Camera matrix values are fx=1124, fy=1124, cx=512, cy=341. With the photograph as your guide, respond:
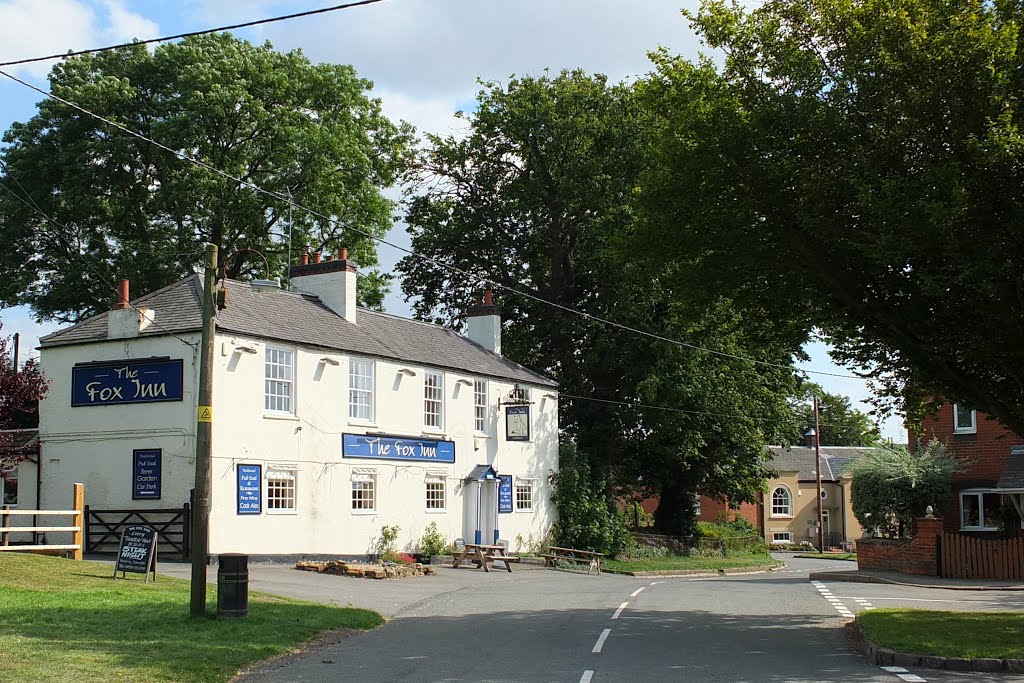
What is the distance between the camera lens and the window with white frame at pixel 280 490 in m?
29.7

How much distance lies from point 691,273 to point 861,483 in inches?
707

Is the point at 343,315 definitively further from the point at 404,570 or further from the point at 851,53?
the point at 851,53

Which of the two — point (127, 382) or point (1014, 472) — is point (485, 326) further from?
point (1014, 472)

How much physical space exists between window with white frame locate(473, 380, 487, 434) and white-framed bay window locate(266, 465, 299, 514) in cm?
917

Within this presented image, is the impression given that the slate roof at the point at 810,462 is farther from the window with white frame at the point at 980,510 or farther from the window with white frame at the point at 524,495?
the window with white frame at the point at 980,510

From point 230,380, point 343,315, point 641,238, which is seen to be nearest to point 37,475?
point 230,380

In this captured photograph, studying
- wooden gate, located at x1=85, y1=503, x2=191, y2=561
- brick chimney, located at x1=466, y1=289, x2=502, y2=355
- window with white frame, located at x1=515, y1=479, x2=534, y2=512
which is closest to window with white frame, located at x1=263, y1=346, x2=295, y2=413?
wooden gate, located at x1=85, y1=503, x2=191, y2=561

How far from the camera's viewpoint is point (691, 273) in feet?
66.9

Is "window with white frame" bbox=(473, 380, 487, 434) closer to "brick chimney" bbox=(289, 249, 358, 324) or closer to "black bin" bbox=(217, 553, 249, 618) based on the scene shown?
"brick chimney" bbox=(289, 249, 358, 324)

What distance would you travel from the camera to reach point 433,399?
36.4 m

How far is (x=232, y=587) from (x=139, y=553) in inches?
238

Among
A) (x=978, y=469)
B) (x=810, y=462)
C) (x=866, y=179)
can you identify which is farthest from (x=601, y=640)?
(x=810, y=462)

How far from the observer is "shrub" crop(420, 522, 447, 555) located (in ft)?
114

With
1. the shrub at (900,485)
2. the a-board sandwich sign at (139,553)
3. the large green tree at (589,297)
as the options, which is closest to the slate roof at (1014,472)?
the shrub at (900,485)
